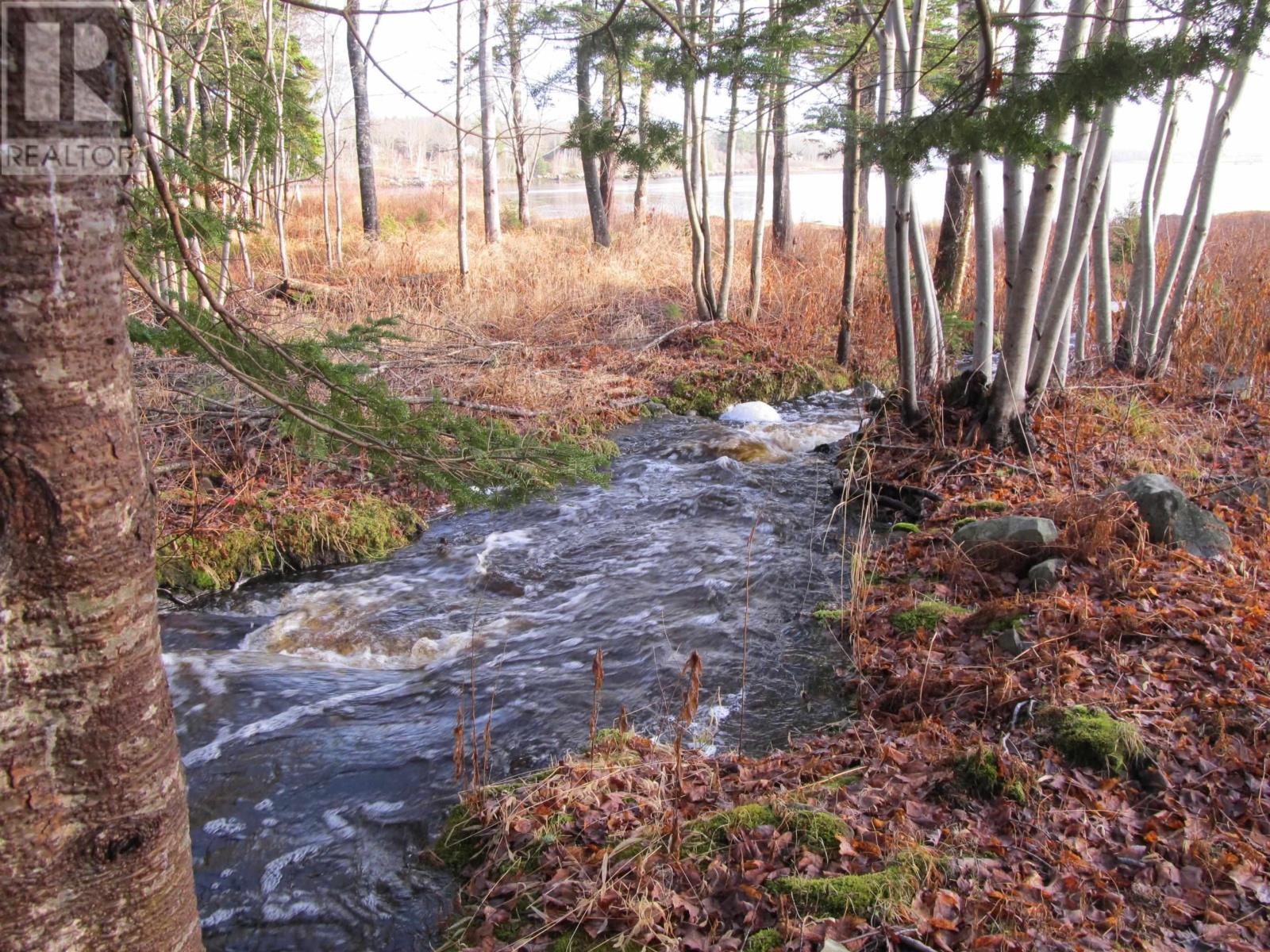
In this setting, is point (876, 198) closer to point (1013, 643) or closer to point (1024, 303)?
point (1024, 303)

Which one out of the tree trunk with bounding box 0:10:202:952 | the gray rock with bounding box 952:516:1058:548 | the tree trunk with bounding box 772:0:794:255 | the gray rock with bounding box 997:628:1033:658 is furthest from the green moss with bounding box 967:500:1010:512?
the tree trunk with bounding box 772:0:794:255

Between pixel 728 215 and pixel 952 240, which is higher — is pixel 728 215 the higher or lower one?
the higher one

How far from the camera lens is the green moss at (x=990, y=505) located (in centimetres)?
587

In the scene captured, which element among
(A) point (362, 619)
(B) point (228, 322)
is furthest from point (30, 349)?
(A) point (362, 619)

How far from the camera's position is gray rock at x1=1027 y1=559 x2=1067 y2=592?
4598 mm

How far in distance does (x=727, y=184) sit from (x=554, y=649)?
8322 millimetres

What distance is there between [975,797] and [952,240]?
438 inches

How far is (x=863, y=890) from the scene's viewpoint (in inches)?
99.3

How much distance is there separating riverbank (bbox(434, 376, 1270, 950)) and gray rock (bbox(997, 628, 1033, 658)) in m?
0.01

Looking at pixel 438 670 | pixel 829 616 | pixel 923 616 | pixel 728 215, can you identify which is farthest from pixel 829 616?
pixel 728 215

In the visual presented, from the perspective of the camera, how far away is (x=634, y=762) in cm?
360

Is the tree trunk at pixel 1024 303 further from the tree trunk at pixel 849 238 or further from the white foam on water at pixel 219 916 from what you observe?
the white foam on water at pixel 219 916

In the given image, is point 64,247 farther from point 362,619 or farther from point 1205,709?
point 362,619

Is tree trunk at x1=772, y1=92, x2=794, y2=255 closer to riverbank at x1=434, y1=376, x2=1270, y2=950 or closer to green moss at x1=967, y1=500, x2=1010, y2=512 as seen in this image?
green moss at x1=967, y1=500, x2=1010, y2=512
